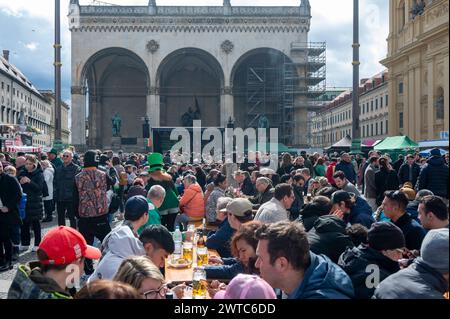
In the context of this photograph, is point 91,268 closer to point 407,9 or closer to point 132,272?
point 132,272

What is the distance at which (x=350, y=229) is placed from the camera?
5348 millimetres

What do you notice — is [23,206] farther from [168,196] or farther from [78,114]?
[78,114]

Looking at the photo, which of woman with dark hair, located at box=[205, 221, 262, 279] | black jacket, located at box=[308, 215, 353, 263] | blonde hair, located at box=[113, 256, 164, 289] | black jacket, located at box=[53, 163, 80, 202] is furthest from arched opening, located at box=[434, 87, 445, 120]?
blonde hair, located at box=[113, 256, 164, 289]

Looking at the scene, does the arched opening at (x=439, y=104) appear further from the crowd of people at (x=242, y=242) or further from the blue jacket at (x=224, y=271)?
the blue jacket at (x=224, y=271)

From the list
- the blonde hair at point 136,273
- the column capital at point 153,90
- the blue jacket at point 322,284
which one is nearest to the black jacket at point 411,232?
the blue jacket at point 322,284

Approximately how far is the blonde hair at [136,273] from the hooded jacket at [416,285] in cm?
145

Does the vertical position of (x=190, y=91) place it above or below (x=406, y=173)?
above

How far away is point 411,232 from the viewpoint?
5723mm

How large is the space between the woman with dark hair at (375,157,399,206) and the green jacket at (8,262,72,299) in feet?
34.3

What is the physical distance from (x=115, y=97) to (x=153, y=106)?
6560mm

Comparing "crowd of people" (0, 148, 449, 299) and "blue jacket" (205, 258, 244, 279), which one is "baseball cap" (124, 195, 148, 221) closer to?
"crowd of people" (0, 148, 449, 299)

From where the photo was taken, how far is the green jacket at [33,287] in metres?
2.56

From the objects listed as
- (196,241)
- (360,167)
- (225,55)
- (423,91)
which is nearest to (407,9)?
(423,91)

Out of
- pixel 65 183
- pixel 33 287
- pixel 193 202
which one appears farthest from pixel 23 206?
pixel 33 287
